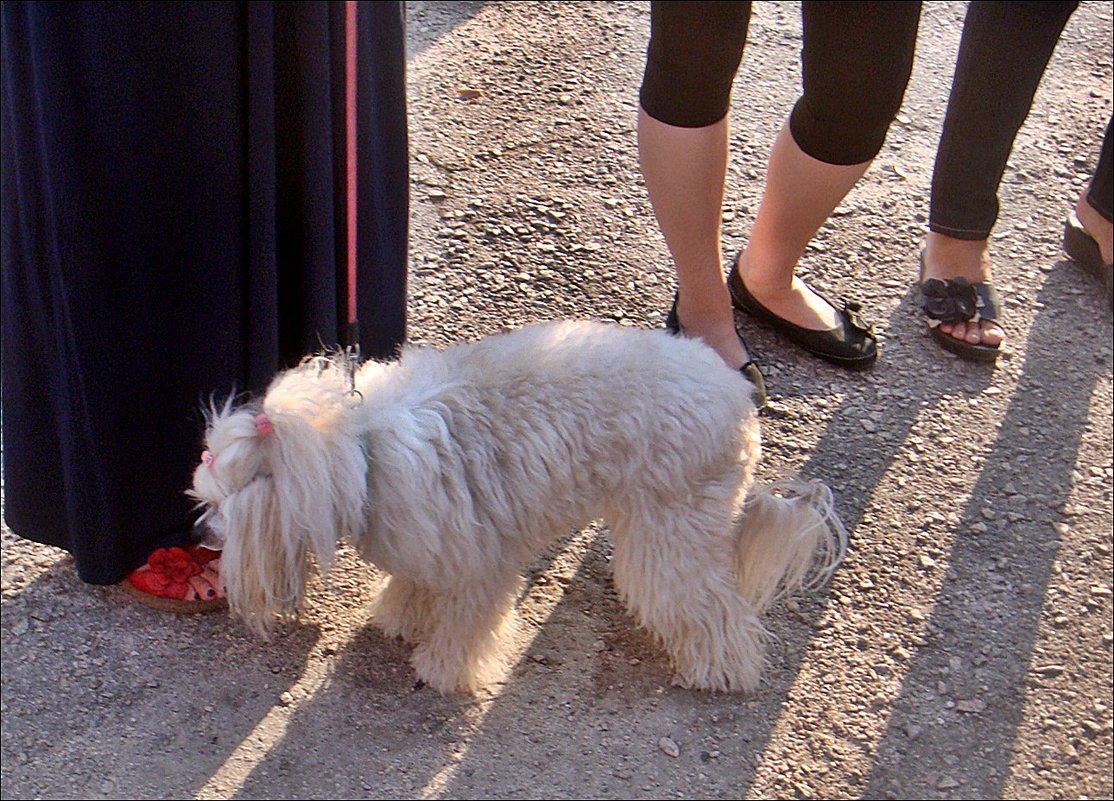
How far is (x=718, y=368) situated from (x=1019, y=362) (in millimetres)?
1460

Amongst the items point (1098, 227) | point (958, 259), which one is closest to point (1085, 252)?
point (1098, 227)

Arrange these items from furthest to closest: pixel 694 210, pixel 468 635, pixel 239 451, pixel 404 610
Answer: pixel 694 210 < pixel 404 610 < pixel 468 635 < pixel 239 451

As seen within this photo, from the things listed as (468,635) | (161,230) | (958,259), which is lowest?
(468,635)

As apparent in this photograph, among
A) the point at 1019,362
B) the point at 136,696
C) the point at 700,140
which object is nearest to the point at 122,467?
the point at 136,696

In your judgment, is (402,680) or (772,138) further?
(772,138)

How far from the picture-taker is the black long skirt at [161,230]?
189cm

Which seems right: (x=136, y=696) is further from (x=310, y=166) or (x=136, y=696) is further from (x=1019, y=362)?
(x=1019, y=362)

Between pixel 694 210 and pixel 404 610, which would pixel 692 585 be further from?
pixel 694 210

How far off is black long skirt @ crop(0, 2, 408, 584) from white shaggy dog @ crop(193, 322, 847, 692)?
0.83ft

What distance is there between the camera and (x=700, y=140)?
2.57m

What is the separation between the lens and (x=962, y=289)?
325 cm

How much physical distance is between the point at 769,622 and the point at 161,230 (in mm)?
1493

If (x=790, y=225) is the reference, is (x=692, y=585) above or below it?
below

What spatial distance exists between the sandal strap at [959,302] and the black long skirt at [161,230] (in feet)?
5.37
